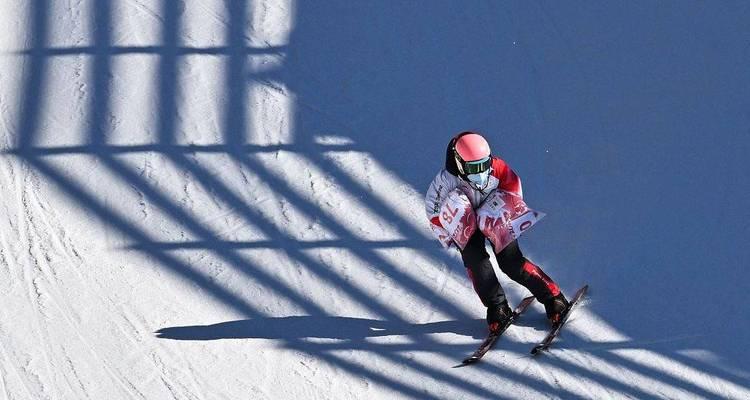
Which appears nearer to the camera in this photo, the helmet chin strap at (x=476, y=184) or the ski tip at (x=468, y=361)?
the helmet chin strap at (x=476, y=184)

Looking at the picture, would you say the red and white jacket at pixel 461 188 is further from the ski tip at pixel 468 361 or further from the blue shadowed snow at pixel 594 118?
the blue shadowed snow at pixel 594 118

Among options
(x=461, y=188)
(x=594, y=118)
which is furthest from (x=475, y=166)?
(x=594, y=118)

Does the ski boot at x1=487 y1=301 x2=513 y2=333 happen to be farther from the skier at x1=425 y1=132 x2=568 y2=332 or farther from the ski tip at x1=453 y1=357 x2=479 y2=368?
the ski tip at x1=453 y1=357 x2=479 y2=368

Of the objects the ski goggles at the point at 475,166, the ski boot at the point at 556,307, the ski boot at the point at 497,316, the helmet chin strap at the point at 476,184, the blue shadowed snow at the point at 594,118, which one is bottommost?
the ski boot at the point at 497,316

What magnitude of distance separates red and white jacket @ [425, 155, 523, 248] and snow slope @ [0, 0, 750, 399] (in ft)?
3.16

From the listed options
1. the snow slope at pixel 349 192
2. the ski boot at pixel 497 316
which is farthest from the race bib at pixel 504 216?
the snow slope at pixel 349 192

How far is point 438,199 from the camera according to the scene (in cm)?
747

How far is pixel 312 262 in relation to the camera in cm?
853

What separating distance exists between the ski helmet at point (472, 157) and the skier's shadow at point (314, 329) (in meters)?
1.25

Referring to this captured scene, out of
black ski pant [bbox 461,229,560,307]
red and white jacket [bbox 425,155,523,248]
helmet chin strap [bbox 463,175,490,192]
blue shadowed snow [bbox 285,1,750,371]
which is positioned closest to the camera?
helmet chin strap [bbox 463,175,490,192]

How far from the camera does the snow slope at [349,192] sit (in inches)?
312

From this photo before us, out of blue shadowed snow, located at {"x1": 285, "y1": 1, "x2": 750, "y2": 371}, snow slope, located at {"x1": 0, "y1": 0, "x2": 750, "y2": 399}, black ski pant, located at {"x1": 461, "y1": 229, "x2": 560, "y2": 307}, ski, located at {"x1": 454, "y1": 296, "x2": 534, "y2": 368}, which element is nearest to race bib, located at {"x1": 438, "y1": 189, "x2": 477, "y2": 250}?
black ski pant, located at {"x1": 461, "y1": 229, "x2": 560, "y2": 307}

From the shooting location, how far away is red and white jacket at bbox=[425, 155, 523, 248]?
7438mm

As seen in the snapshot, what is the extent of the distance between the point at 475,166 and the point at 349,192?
1903mm
